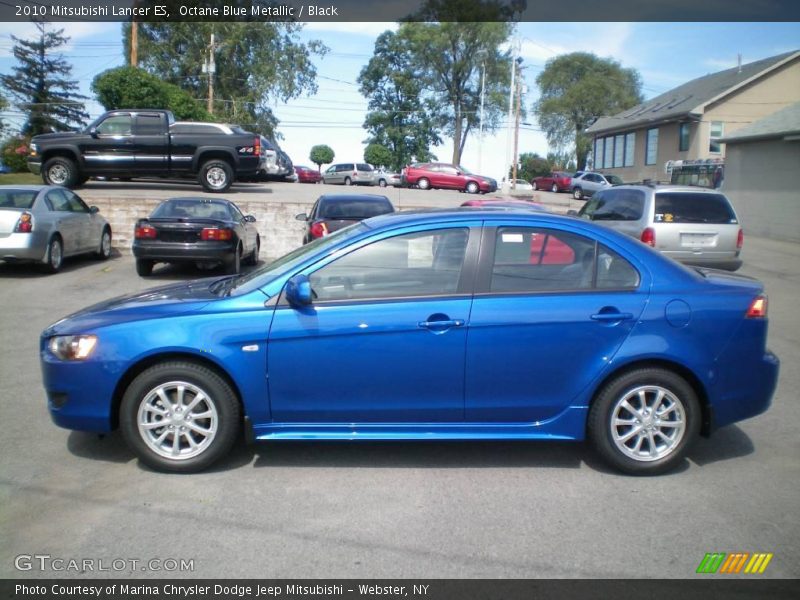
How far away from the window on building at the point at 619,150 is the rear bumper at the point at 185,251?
136 ft

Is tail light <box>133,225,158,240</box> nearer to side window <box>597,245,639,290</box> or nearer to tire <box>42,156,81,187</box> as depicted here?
tire <box>42,156,81,187</box>

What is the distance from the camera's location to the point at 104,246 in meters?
15.0

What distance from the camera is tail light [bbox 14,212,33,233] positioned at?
39.3 ft

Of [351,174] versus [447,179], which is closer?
[447,179]

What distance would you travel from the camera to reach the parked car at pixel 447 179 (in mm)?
37375

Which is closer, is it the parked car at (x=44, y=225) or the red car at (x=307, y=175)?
the parked car at (x=44, y=225)

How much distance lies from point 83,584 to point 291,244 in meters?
14.0

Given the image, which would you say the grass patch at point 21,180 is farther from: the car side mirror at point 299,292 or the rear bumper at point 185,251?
the car side mirror at point 299,292

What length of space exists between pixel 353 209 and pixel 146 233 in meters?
3.55

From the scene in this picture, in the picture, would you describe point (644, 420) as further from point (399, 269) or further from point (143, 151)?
point (143, 151)

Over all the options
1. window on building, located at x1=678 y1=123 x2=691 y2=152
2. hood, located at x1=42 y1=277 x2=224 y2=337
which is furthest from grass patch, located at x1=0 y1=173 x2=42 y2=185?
window on building, located at x1=678 y1=123 x2=691 y2=152

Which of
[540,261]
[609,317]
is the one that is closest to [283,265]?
[540,261]

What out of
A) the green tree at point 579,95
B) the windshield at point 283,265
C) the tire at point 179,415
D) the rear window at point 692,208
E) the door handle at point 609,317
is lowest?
the tire at point 179,415

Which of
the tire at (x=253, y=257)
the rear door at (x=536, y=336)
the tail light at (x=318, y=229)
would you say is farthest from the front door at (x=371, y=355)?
the tire at (x=253, y=257)
